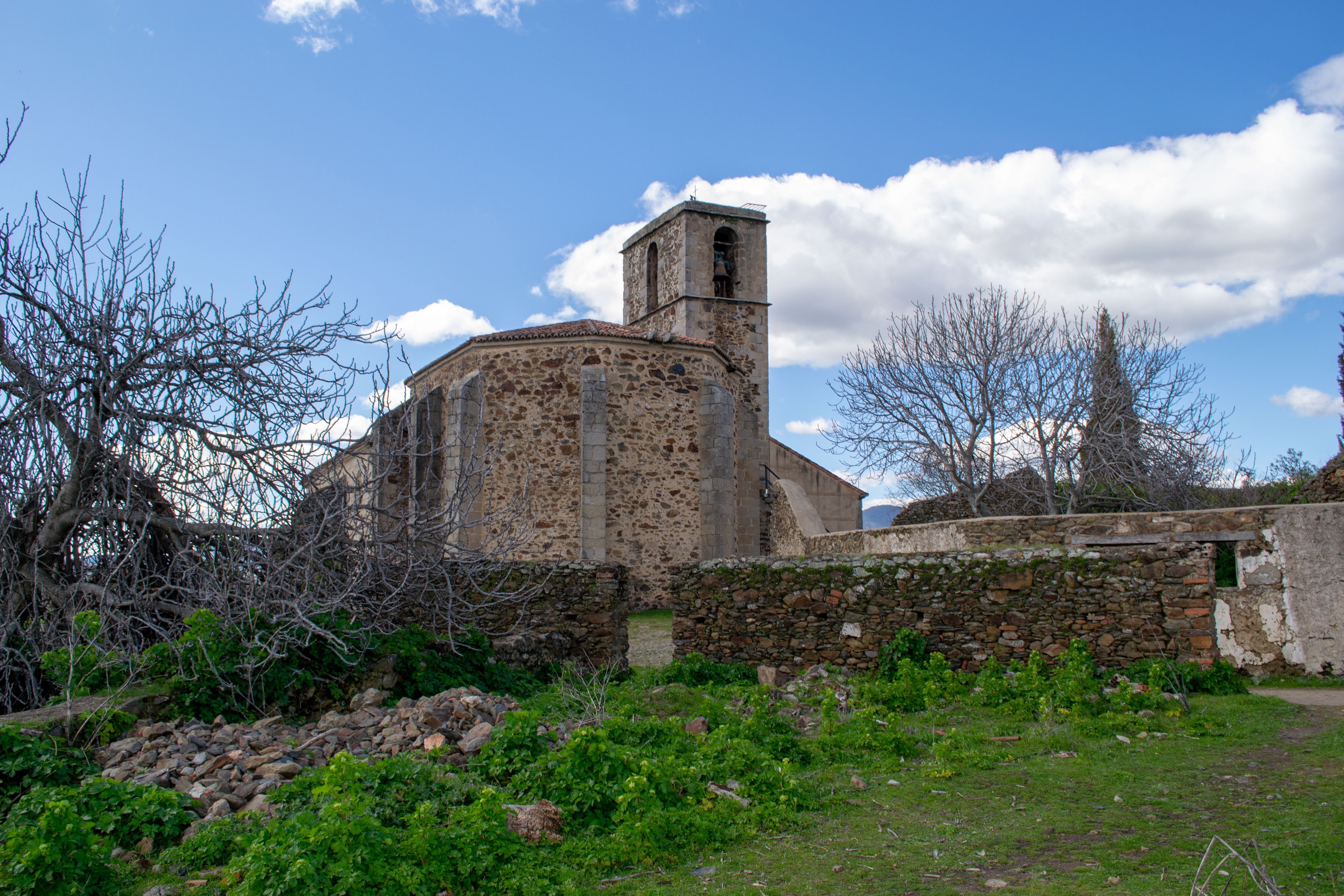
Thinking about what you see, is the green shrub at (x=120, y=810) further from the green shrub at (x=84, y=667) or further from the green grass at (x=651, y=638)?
the green grass at (x=651, y=638)

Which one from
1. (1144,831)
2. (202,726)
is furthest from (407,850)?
(1144,831)

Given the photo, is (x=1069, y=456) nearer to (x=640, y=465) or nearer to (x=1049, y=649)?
(x=640, y=465)

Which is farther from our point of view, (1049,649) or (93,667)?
(1049,649)

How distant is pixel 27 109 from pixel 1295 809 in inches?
387

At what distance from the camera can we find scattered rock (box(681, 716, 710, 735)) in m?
5.89

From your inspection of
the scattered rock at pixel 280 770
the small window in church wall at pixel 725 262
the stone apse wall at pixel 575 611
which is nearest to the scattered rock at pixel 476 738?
the scattered rock at pixel 280 770

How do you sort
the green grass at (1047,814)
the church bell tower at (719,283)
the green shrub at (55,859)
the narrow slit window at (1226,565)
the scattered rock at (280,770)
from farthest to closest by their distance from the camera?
1. the church bell tower at (719,283)
2. the narrow slit window at (1226,565)
3. the scattered rock at (280,770)
4. the green grass at (1047,814)
5. the green shrub at (55,859)

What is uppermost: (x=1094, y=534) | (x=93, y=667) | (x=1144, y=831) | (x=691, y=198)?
(x=691, y=198)

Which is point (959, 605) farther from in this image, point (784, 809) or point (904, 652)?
point (784, 809)

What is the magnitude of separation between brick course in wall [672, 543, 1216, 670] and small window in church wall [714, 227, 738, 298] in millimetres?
15453

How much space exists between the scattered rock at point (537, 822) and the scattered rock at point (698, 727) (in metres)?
1.77

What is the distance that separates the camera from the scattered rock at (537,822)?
156 inches

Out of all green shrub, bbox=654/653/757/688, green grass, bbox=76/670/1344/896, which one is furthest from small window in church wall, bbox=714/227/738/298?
green grass, bbox=76/670/1344/896

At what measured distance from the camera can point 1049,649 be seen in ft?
26.4
